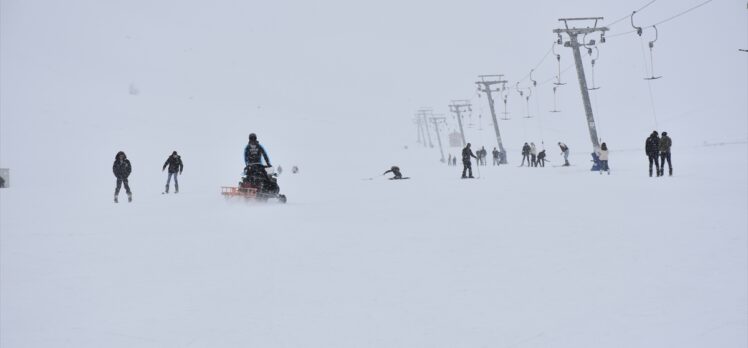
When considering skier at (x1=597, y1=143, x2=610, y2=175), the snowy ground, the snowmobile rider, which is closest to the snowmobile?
the snowmobile rider

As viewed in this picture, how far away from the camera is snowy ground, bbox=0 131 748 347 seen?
14.3ft

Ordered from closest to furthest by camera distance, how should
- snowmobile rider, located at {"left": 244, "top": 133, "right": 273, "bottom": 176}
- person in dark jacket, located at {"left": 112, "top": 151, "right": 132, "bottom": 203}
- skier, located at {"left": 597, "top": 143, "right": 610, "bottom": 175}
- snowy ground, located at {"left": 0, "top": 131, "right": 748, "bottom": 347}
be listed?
snowy ground, located at {"left": 0, "top": 131, "right": 748, "bottom": 347} < snowmobile rider, located at {"left": 244, "top": 133, "right": 273, "bottom": 176} < person in dark jacket, located at {"left": 112, "top": 151, "right": 132, "bottom": 203} < skier, located at {"left": 597, "top": 143, "right": 610, "bottom": 175}

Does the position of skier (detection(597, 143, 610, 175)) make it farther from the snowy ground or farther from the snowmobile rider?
the snowmobile rider

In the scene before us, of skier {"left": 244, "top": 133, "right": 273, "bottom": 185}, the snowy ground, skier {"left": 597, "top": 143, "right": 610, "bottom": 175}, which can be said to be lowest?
the snowy ground

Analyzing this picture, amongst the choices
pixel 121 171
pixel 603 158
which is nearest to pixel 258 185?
pixel 121 171

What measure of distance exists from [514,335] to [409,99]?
13713 centimetres

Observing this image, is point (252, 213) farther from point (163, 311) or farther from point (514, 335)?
point (514, 335)

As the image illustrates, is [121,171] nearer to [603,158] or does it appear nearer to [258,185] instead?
[258,185]

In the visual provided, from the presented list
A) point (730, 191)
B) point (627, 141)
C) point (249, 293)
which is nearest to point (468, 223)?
point (249, 293)

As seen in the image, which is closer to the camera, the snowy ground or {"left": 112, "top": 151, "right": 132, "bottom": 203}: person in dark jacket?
the snowy ground

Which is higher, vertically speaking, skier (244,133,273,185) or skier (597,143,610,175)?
skier (244,133,273,185)

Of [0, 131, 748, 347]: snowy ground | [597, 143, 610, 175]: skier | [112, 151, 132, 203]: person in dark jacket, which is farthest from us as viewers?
[597, 143, 610, 175]: skier

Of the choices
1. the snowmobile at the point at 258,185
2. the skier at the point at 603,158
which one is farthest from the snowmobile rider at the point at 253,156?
the skier at the point at 603,158

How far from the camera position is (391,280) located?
18.6ft
